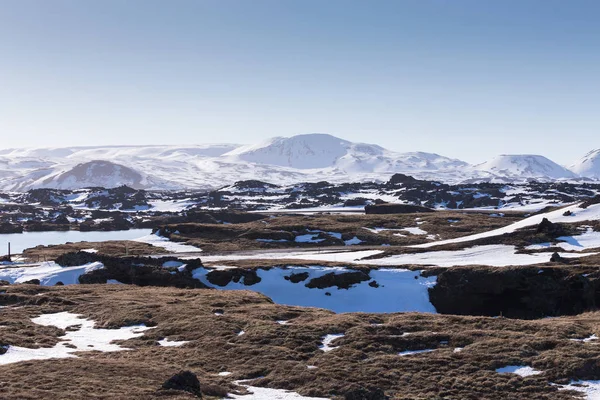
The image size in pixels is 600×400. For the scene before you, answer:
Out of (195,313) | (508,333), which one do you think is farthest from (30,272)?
(508,333)

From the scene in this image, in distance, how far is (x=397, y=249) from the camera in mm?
71812

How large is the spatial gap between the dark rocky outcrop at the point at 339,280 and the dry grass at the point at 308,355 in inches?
688

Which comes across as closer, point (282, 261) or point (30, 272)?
point (30, 272)

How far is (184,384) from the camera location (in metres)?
18.5

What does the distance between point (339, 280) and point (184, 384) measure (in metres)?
35.1

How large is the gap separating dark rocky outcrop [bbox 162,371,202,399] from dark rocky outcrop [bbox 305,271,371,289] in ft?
112

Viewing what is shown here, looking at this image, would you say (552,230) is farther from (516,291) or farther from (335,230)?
(335,230)

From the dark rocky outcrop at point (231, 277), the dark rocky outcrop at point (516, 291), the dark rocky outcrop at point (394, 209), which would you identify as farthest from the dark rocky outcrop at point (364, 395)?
the dark rocky outcrop at point (394, 209)

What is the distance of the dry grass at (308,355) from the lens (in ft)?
64.7

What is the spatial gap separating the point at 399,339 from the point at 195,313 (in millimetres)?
12831

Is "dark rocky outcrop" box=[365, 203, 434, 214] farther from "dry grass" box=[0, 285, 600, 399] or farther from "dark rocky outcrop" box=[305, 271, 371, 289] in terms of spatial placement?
"dry grass" box=[0, 285, 600, 399]

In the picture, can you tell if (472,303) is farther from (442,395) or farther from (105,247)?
(105,247)

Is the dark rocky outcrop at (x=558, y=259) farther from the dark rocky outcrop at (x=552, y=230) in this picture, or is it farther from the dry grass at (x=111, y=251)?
the dry grass at (x=111, y=251)

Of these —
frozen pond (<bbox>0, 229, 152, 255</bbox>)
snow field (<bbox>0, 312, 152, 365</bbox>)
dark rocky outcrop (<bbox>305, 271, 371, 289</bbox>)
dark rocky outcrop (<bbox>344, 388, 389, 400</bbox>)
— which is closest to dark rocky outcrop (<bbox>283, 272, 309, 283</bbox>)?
dark rocky outcrop (<bbox>305, 271, 371, 289</bbox>)
